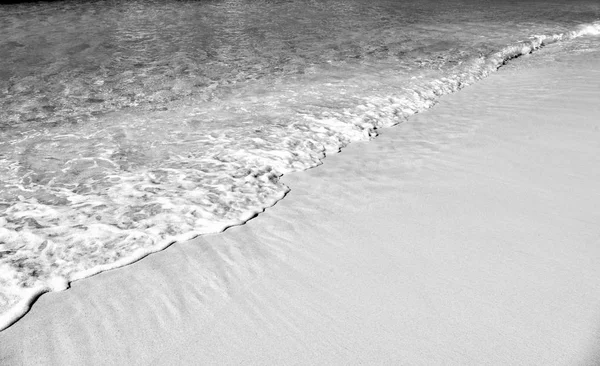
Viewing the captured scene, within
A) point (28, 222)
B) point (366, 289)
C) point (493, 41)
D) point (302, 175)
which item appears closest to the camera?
point (366, 289)

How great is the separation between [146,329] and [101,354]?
0.22m

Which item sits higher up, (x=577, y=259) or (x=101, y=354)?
(x=577, y=259)

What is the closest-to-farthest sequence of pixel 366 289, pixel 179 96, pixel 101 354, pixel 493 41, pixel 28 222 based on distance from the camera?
pixel 101 354 < pixel 366 289 < pixel 28 222 < pixel 179 96 < pixel 493 41

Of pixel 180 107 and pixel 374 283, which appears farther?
pixel 180 107

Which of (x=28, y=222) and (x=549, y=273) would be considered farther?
(x=28, y=222)

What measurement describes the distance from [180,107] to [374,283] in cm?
387

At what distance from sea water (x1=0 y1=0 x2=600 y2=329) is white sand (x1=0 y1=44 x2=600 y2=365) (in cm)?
30

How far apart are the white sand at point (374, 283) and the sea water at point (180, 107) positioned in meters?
0.30

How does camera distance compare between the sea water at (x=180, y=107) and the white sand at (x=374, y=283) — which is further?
the sea water at (x=180, y=107)

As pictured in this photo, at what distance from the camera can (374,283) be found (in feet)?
9.46

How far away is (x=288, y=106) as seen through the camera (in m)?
6.07

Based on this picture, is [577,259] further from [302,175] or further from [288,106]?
[288,106]

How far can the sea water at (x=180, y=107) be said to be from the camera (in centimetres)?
353

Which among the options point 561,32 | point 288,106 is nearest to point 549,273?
point 288,106
